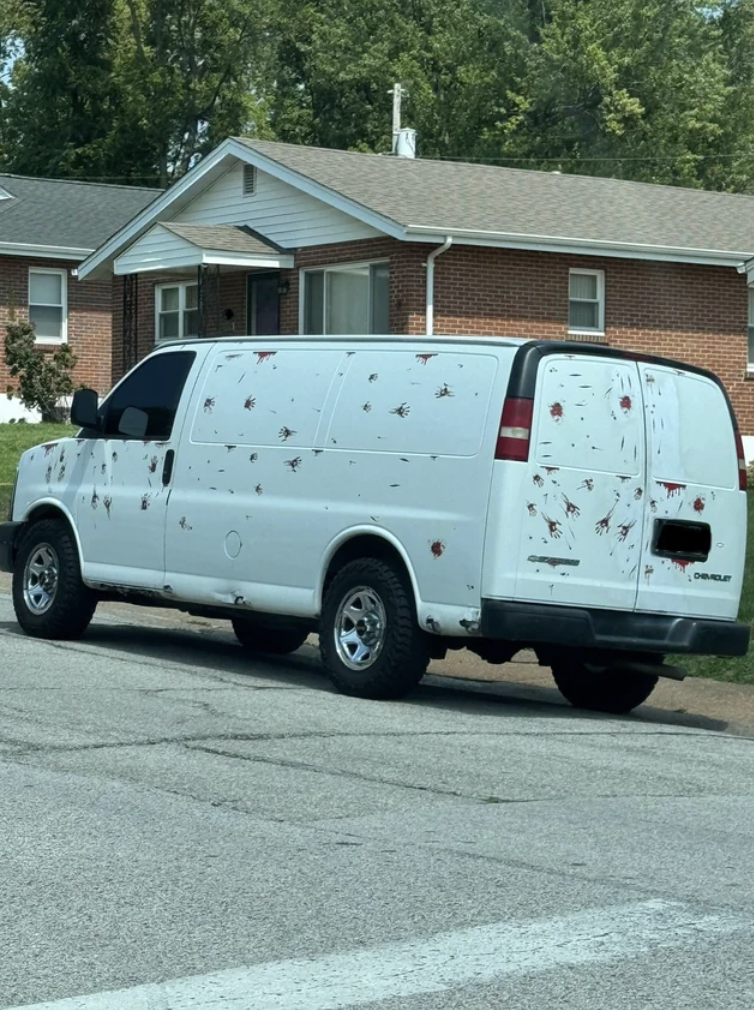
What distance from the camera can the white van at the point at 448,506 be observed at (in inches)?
408

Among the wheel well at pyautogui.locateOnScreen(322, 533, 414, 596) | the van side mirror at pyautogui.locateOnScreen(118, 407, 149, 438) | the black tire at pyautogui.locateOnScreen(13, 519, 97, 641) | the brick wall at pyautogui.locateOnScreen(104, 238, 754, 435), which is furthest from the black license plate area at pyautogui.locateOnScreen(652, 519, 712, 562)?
the brick wall at pyautogui.locateOnScreen(104, 238, 754, 435)

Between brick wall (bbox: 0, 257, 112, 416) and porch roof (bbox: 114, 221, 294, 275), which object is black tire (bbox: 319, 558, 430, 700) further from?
brick wall (bbox: 0, 257, 112, 416)

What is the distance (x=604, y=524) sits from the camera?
416 inches

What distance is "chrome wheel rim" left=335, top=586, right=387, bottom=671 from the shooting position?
35.5 ft

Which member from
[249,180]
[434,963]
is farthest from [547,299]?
[434,963]

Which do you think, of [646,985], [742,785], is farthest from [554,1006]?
[742,785]

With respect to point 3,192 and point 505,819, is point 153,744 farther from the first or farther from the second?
point 3,192

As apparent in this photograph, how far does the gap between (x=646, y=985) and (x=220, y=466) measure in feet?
23.9

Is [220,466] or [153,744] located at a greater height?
[220,466]

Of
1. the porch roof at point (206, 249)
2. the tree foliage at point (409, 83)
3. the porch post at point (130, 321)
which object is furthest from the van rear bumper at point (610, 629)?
the tree foliage at point (409, 83)

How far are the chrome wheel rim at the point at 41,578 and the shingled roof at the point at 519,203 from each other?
1472 centimetres

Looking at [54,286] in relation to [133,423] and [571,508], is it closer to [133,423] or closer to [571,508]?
[133,423]

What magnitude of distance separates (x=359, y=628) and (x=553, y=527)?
1.39 meters

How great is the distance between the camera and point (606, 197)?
31.8 meters
